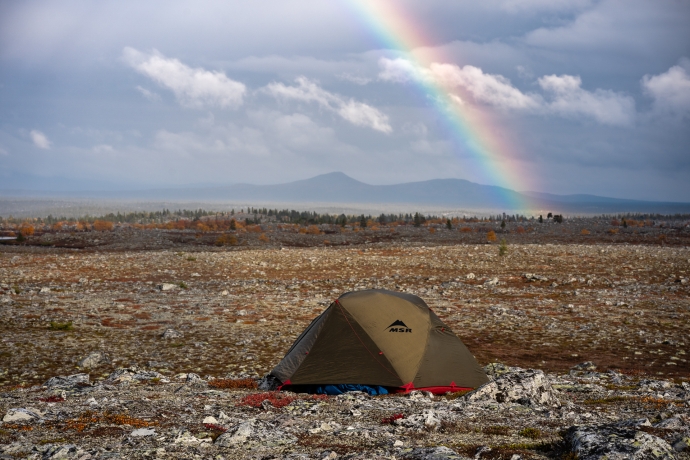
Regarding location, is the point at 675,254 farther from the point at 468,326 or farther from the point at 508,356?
the point at 508,356

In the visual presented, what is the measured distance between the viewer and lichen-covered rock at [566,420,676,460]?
6406 mm

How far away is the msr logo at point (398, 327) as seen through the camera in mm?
13109

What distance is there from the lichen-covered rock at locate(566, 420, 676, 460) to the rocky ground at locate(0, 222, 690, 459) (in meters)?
0.03

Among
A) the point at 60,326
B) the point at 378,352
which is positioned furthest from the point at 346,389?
the point at 60,326

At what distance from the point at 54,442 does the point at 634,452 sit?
288 inches

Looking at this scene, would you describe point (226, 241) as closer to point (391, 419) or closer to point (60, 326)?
point (60, 326)

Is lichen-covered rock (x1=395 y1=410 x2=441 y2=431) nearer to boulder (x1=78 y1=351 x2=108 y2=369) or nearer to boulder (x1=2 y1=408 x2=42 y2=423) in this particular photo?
boulder (x1=2 y1=408 x2=42 y2=423)

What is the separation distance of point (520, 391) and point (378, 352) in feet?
10.7

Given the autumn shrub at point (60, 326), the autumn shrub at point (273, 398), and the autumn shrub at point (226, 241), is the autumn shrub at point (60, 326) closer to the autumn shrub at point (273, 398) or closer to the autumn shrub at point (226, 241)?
the autumn shrub at point (273, 398)

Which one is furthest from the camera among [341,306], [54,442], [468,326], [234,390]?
[468,326]

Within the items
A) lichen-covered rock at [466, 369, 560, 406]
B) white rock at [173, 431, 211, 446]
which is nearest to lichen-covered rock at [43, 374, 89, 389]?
white rock at [173, 431, 211, 446]

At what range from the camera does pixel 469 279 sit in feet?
100

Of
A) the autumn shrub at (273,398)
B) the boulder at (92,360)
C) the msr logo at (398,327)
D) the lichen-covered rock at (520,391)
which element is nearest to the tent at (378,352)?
the msr logo at (398,327)

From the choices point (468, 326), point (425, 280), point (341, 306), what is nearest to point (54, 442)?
point (341, 306)
